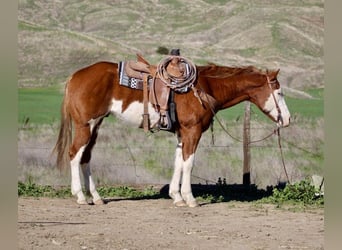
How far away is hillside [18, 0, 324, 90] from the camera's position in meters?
35.2

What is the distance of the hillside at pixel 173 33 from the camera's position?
35188 millimetres

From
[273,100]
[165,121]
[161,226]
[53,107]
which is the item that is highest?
[273,100]

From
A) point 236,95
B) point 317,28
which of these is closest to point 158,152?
point 236,95

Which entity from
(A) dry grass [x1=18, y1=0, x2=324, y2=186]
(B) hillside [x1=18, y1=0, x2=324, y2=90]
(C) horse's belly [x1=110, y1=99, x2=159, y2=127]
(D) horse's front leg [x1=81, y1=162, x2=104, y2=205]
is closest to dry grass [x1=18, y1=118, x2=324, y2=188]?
(A) dry grass [x1=18, y1=0, x2=324, y2=186]

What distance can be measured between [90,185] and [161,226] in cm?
179

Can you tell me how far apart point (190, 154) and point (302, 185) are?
1603 mm

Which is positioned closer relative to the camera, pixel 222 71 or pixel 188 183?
pixel 188 183

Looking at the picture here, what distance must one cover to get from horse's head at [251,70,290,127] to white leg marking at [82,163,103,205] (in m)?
2.35

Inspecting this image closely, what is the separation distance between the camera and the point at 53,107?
79.0 ft

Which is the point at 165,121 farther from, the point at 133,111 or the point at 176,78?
the point at 176,78

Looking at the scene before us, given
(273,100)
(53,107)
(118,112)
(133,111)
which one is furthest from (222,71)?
(53,107)

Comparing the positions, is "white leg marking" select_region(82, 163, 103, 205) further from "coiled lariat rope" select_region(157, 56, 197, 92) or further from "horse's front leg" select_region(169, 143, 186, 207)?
"coiled lariat rope" select_region(157, 56, 197, 92)

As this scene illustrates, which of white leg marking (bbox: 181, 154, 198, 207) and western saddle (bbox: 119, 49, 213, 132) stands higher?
western saddle (bbox: 119, 49, 213, 132)

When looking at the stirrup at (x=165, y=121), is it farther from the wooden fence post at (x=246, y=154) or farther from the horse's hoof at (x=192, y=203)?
the wooden fence post at (x=246, y=154)
